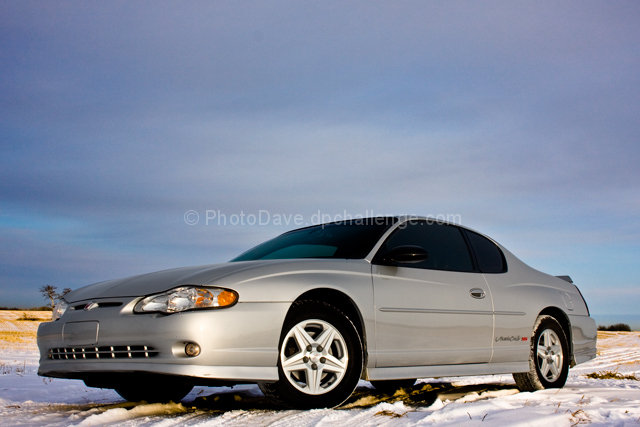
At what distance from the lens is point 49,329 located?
16.0 ft

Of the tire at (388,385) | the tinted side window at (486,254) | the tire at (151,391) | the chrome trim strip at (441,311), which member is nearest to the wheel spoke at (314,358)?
the chrome trim strip at (441,311)

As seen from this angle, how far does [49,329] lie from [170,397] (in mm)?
1240

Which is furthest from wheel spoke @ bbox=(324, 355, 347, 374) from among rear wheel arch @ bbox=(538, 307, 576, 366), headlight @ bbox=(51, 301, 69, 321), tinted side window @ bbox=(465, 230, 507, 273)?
rear wheel arch @ bbox=(538, 307, 576, 366)

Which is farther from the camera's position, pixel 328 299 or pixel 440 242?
pixel 440 242

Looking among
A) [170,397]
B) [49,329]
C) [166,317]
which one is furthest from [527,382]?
[49,329]

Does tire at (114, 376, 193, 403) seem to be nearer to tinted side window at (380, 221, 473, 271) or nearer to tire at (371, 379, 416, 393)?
tire at (371, 379, 416, 393)

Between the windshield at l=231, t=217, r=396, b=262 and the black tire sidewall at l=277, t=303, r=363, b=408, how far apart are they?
709mm

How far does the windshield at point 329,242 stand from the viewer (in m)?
5.35

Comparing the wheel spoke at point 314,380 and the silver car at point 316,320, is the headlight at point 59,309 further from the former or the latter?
the wheel spoke at point 314,380

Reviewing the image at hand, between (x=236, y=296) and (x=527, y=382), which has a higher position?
(x=236, y=296)

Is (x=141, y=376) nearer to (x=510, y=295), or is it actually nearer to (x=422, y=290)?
(x=422, y=290)

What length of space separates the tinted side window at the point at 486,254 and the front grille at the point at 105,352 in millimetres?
3416

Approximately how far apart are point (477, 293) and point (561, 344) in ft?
5.07

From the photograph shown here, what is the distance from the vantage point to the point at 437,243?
604 cm
